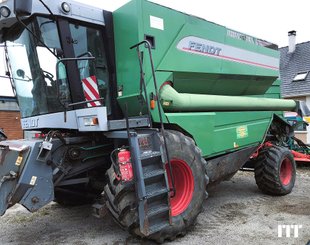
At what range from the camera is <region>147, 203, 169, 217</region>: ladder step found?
3.24m

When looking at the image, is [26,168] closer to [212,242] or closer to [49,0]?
[49,0]

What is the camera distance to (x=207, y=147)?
4.39 m

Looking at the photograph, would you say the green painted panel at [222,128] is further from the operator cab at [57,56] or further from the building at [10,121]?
the building at [10,121]

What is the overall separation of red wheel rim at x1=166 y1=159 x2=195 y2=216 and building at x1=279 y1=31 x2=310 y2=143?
1161cm

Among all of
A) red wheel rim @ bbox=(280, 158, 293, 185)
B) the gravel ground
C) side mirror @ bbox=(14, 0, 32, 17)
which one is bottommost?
the gravel ground

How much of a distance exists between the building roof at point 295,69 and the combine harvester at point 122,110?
11.9 metres

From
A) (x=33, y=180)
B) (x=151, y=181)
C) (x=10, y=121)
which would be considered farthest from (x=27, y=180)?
(x=10, y=121)

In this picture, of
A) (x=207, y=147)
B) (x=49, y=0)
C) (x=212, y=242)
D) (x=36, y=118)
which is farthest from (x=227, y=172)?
(x=49, y=0)

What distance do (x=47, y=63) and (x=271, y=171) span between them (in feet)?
12.4

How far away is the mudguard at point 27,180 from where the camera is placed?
3.24m

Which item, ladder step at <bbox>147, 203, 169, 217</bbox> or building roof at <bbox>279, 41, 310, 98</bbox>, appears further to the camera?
building roof at <bbox>279, 41, 310, 98</bbox>

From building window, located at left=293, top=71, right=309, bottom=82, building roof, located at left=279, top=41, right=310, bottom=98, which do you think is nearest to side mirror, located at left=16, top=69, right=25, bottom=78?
building roof, located at left=279, top=41, right=310, bottom=98

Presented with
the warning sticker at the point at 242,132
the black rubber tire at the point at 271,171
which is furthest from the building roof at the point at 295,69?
the warning sticker at the point at 242,132

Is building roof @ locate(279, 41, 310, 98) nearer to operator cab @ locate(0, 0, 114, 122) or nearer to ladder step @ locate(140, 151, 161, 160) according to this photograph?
operator cab @ locate(0, 0, 114, 122)
